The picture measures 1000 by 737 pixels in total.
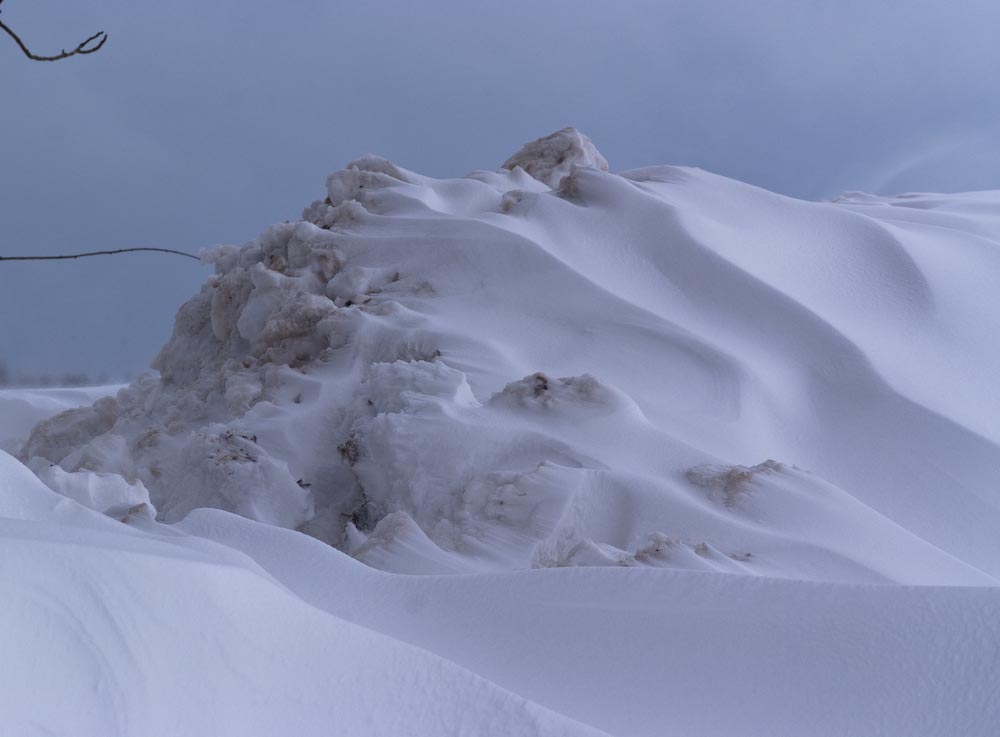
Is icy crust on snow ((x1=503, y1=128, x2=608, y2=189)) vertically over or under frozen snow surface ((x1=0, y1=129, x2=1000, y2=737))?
over

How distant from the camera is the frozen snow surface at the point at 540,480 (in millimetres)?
777

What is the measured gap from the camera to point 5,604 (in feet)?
2.28

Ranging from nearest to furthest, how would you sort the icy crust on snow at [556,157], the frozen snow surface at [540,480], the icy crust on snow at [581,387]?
the frozen snow surface at [540,480] < the icy crust on snow at [581,387] < the icy crust on snow at [556,157]

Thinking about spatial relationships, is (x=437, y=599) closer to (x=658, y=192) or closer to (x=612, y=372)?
(x=612, y=372)

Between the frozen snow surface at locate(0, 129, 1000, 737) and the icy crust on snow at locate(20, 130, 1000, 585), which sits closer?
the frozen snow surface at locate(0, 129, 1000, 737)

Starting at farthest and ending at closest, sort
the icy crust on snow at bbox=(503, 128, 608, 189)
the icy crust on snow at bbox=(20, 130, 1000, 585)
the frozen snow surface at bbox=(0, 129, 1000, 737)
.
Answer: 1. the icy crust on snow at bbox=(503, 128, 608, 189)
2. the icy crust on snow at bbox=(20, 130, 1000, 585)
3. the frozen snow surface at bbox=(0, 129, 1000, 737)

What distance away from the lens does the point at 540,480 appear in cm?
158

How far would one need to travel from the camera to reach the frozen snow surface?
2.55 ft

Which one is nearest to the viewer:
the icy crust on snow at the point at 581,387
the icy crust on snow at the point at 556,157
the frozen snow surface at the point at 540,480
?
the frozen snow surface at the point at 540,480

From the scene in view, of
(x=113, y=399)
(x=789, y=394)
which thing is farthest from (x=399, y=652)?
(x=113, y=399)

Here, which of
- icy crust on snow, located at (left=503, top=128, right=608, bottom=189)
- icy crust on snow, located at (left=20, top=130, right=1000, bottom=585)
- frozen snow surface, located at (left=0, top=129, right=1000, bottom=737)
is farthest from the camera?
icy crust on snow, located at (left=503, top=128, right=608, bottom=189)

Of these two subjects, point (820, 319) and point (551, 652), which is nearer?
point (551, 652)

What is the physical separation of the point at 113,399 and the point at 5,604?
8.06ft

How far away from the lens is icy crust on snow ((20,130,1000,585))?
1557 millimetres
